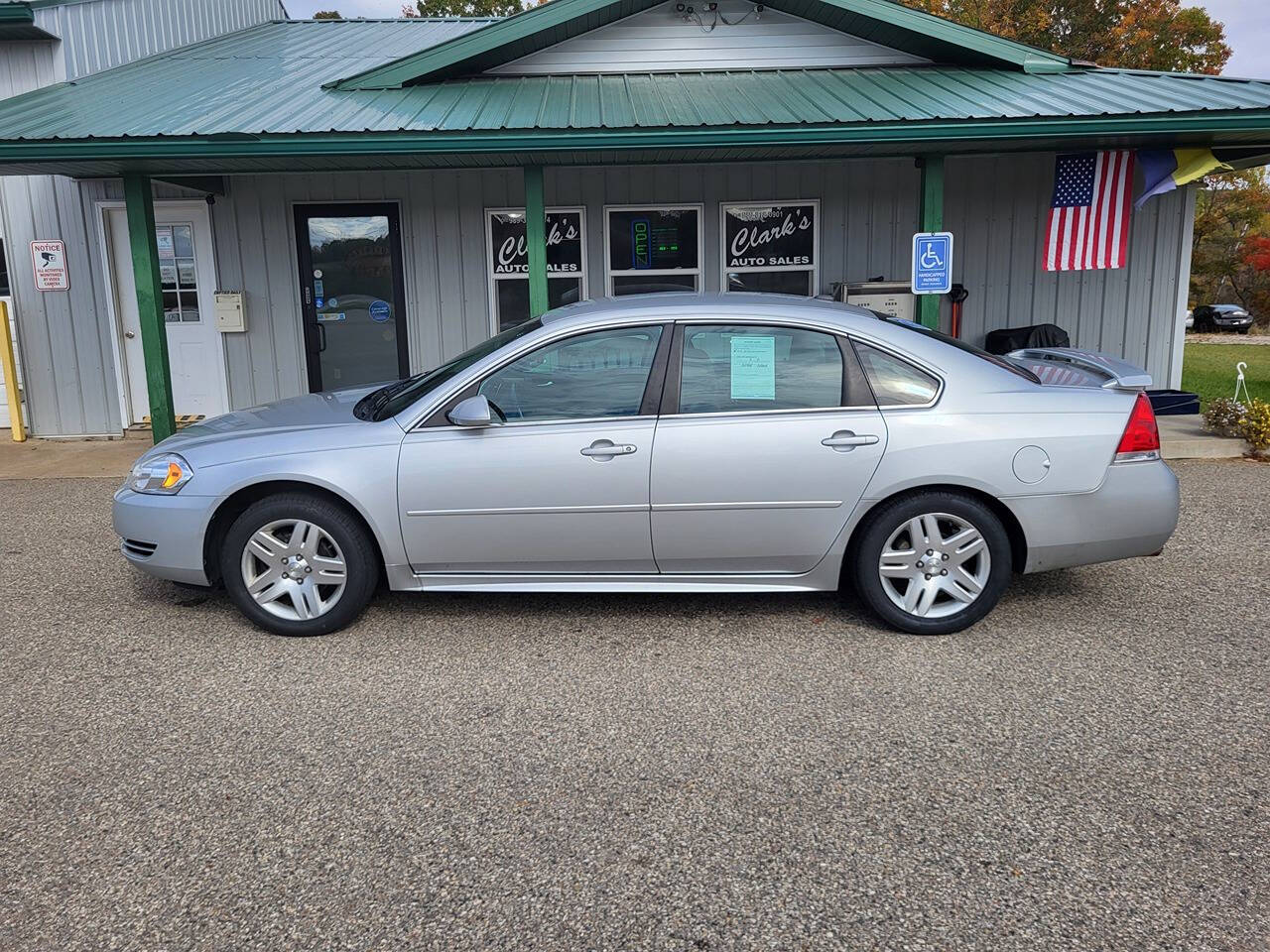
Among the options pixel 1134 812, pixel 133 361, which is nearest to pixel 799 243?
pixel 133 361

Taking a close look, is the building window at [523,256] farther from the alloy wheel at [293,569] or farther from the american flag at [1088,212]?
the alloy wheel at [293,569]

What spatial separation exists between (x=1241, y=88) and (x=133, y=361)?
35.9 ft

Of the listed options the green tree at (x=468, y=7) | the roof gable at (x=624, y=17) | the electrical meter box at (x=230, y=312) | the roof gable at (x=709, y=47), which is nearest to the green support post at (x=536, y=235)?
the roof gable at (x=624, y=17)

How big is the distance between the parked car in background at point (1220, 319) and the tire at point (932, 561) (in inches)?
1351

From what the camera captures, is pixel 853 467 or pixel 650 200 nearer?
pixel 853 467

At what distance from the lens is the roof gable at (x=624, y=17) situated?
874 cm

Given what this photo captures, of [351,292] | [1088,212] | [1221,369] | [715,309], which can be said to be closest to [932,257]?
[1088,212]

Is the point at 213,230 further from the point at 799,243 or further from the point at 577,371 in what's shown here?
the point at 577,371

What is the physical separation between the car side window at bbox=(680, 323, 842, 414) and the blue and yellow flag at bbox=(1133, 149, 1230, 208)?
606 centimetres

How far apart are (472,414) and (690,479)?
3.37 ft

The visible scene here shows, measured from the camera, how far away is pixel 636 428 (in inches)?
178

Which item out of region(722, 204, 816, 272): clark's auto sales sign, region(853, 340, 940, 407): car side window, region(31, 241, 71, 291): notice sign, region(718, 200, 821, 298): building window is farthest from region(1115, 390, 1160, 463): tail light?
region(31, 241, 71, 291): notice sign

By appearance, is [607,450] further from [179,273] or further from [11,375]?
[11,375]

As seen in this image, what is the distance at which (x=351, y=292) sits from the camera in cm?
1056
